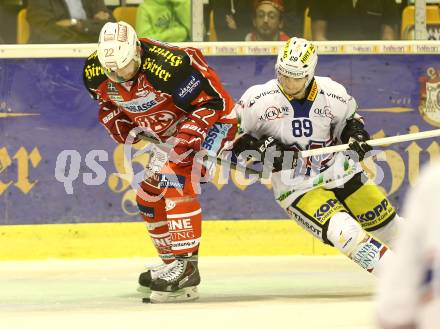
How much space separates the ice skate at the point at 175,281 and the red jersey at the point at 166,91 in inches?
28.2

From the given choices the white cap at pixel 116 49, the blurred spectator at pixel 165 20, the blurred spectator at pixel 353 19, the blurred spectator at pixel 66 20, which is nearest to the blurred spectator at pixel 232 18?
the blurred spectator at pixel 165 20

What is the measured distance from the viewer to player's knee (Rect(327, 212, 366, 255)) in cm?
562

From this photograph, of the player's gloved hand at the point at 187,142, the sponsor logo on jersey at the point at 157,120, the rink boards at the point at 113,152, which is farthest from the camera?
the rink boards at the point at 113,152

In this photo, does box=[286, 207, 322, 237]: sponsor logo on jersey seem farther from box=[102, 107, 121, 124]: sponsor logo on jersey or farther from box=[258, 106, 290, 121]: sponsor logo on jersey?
box=[102, 107, 121, 124]: sponsor logo on jersey

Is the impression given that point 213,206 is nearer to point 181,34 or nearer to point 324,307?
point 181,34

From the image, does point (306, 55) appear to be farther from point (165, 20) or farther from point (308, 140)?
point (165, 20)

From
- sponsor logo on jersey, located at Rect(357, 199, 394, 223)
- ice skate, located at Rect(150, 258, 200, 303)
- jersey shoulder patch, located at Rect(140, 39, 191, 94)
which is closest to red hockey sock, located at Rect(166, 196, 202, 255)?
Answer: ice skate, located at Rect(150, 258, 200, 303)

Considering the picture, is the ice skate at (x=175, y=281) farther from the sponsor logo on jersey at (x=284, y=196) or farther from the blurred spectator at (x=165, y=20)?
the blurred spectator at (x=165, y=20)

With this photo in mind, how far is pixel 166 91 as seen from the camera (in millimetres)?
5766

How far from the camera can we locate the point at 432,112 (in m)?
7.63

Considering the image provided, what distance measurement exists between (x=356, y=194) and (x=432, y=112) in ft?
6.04

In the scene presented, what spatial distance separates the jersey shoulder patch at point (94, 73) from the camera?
5.88 meters

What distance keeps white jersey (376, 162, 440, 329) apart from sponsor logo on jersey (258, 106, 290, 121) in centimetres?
396

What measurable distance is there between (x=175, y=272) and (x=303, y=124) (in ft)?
3.39
